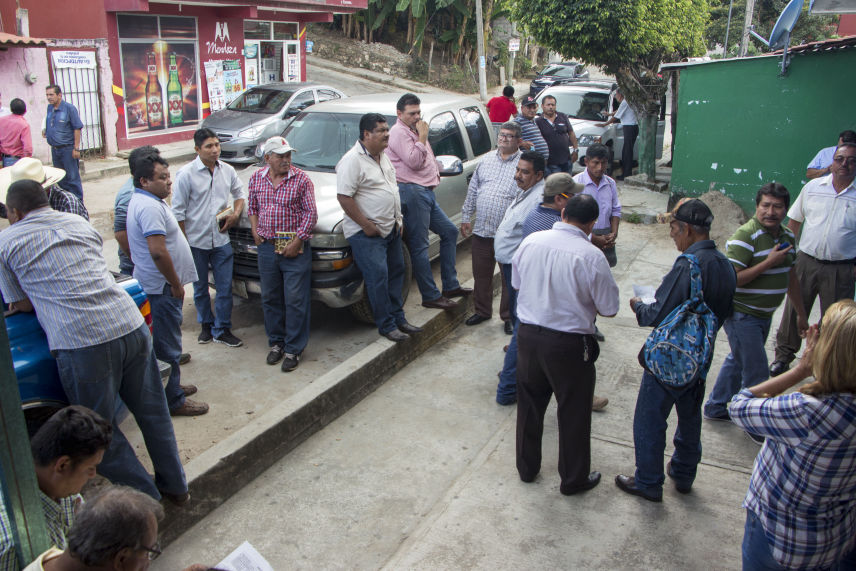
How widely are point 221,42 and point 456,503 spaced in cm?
1691

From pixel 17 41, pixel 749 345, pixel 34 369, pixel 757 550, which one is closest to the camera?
pixel 757 550

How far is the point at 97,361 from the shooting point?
331cm

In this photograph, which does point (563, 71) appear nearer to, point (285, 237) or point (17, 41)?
point (17, 41)

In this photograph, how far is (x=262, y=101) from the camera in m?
15.5

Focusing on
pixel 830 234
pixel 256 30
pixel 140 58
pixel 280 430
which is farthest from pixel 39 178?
pixel 256 30

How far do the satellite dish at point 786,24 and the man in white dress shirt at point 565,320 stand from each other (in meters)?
5.72

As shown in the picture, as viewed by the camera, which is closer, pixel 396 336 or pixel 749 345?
pixel 749 345

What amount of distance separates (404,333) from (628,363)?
1.93 m

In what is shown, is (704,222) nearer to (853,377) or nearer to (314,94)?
(853,377)

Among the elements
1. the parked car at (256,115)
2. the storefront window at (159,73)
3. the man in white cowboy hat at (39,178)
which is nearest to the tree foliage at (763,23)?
the parked car at (256,115)

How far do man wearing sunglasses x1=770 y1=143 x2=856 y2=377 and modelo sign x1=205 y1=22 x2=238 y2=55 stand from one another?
15884 mm

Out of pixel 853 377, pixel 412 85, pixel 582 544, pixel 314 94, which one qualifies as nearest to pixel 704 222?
pixel 853 377

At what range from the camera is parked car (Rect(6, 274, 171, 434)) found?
329 centimetres

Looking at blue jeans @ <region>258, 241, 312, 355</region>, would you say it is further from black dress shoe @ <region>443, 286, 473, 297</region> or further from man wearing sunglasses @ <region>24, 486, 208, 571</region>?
man wearing sunglasses @ <region>24, 486, 208, 571</region>
